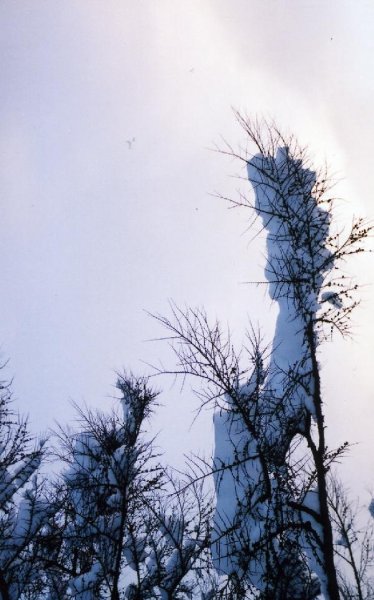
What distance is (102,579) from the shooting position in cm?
817

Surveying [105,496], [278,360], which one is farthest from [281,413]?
[105,496]

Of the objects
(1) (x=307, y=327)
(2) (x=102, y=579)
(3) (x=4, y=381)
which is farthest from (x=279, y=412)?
(2) (x=102, y=579)

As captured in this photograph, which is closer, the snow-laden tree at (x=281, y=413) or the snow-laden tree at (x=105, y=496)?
the snow-laden tree at (x=281, y=413)

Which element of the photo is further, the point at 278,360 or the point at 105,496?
the point at 105,496

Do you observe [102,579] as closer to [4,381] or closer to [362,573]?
[4,381]

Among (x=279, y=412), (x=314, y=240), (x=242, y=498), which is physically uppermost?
(x=314, y=240)

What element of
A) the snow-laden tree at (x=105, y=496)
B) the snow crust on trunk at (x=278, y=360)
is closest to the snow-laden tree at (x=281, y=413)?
the snow crust on trunk at (x=278, y=360)

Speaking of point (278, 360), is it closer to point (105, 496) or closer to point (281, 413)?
point (281, 413)

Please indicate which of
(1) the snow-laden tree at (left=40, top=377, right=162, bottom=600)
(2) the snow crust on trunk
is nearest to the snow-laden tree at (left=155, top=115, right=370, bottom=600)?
(2) the snow crust on trunk

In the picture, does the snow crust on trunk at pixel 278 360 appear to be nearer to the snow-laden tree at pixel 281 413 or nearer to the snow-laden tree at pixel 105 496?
the snow-laden tree at pixel 281 413

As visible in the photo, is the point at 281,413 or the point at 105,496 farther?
the point at 105,496

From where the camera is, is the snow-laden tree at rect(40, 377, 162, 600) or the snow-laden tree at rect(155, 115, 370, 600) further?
the snow-laden tree at rect(40, 377, 162, 600)

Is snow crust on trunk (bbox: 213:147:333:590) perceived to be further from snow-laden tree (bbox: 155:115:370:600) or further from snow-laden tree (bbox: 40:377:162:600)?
snow-laden tree (bbox: 40:377:162:600)

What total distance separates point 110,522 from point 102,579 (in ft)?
3.77
